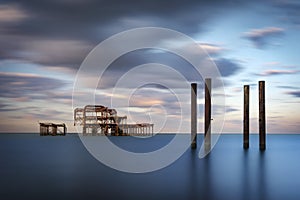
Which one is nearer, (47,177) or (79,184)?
(79,184)

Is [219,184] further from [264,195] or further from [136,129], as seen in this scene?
[136,129]

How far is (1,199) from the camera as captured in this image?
14.5 metres

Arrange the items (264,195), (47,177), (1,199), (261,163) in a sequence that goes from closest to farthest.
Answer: (1,199) < (264,195) < (47,177) < (261,163)

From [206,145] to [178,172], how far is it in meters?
9.85

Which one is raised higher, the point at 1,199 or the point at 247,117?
the point at 247,117

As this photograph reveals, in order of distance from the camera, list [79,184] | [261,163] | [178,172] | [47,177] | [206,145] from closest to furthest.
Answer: [79,184], [47,177], [178,172], [261,163], [206,145]

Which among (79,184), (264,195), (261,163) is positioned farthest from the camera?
(261,163)

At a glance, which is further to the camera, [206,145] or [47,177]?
[206,145]

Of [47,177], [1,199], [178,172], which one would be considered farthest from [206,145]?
[1,199]

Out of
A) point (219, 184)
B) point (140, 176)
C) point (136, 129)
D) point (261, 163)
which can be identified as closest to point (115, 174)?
point (140, 176)

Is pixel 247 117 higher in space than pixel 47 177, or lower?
higher

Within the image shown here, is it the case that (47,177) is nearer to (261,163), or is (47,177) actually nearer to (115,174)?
(115,174)

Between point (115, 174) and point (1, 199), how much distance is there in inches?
312

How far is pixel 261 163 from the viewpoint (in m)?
28.4
